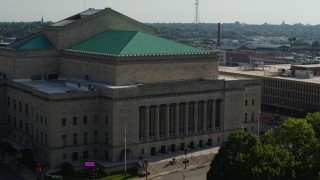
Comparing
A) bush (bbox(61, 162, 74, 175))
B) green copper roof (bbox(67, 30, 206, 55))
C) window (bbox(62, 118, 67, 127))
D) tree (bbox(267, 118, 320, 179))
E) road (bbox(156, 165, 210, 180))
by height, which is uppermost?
green copper roof (bbox(67, 30, 206, 55))

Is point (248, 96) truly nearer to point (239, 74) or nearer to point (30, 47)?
point (239, 74)

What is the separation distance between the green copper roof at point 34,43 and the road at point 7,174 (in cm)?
3516

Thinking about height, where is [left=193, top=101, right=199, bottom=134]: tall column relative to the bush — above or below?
above

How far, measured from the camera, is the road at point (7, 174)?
4198 inches

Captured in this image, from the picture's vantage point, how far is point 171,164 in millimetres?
113875

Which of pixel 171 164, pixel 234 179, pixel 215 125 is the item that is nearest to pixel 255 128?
pixel 215 125

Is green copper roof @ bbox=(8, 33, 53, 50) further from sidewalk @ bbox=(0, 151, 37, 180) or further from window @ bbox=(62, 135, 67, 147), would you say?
window @ bbox=(62, 135, 67, 147)

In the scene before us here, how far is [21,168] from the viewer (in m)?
113

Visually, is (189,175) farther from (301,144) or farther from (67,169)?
(67,169)

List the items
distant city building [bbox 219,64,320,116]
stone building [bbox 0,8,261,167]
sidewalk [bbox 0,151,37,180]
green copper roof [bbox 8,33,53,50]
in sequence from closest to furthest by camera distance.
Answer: sidewalk [bbox 0,151,37,180] → stone building [bbox 0,8,261,167] → green copper roof [bbox 8,33,53,50] → distant city building [bbox 219,64,320,116]


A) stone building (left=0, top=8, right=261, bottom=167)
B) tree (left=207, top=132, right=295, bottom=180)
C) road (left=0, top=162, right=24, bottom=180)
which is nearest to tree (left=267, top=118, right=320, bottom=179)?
tree (left=207, top=132, right=295, bottom=180)

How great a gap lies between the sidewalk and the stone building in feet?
13.4

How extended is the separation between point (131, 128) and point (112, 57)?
55.1 ft

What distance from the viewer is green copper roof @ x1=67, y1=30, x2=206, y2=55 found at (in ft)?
411
